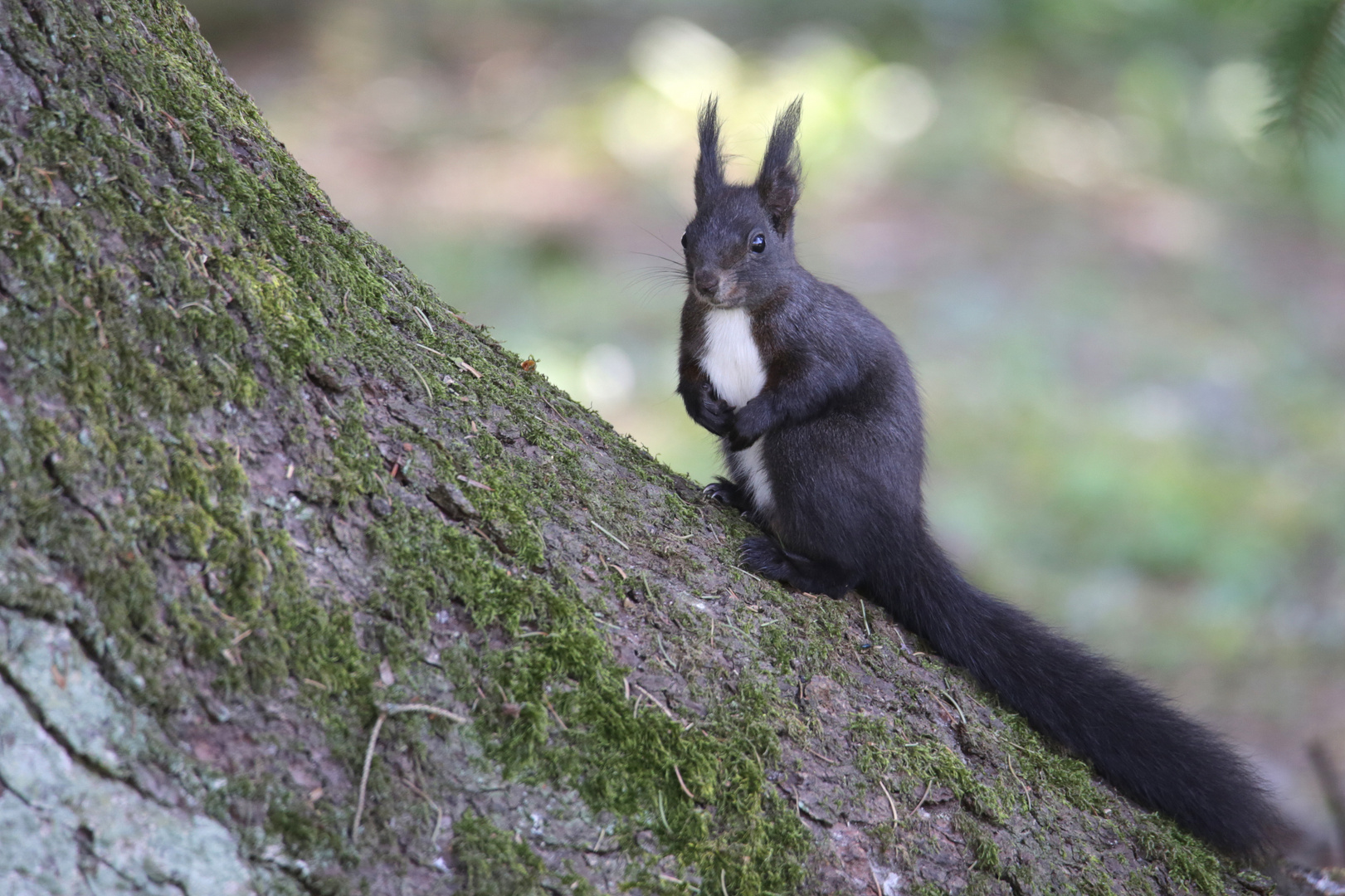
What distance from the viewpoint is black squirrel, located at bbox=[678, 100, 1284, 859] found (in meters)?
2.41

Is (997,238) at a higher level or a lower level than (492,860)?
higher

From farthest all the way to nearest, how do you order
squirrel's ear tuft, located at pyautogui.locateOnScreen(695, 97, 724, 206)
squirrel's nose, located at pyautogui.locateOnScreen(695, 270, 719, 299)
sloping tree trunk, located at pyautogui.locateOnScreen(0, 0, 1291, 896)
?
squirrel's ear tuft, located at pyautogui.locateOnScreen(695, 97, 724, 206) → squirrel's nose, located at pyautogui.locateOnScreen(695, 270, 719, 299) → sloping tree trunk, located at pyautogui.locateOnScreen(0, 0, 1291, 896)

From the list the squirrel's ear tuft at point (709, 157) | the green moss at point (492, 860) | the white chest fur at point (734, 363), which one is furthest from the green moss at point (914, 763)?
the squirrel's ear tuft at point (709, 157)

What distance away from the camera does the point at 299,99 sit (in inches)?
392

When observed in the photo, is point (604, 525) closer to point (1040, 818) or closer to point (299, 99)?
point (1040, 818)

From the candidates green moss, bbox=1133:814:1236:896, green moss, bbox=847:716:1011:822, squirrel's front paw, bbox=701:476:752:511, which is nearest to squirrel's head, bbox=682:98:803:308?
squirrel's front paw, bbox=701:476:752:511

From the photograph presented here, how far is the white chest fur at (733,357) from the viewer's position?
3027 millimetres

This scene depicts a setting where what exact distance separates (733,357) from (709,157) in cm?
61

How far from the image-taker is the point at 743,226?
10.2 feet

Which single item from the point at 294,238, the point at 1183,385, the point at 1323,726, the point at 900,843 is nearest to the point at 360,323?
the point at 294,238

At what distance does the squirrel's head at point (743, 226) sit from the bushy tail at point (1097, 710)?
0.90 m

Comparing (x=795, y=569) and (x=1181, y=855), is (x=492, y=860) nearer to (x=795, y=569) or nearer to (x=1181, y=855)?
(x=795, y=569)

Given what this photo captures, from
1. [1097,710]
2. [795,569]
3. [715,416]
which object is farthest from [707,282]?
[1097,710]

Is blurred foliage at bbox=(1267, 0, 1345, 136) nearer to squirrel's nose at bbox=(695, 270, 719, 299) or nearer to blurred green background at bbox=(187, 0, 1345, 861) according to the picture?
squirrel's nose at bbox=(695, 270, 719, 299)
